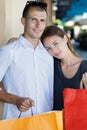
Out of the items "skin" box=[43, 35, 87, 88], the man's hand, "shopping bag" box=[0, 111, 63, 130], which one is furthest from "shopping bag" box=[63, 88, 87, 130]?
"skin" box=[43, 35, 87, 88]

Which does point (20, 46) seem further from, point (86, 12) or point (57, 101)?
point (86, 12)

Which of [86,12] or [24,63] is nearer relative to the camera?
[24,63]

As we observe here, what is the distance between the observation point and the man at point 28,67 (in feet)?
4.81

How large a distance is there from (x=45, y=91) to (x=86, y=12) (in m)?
3.20

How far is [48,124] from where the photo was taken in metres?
1.29

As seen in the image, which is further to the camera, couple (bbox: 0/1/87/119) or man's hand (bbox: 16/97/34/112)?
couple (bbox: 0/1/87/119)

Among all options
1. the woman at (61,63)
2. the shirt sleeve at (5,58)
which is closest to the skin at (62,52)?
the woman at (61,63)

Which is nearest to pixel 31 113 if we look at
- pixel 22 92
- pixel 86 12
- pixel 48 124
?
pixel 22 92

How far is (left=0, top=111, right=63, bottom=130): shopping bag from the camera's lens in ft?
4.10

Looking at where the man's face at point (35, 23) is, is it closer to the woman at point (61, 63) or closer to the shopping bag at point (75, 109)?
the woman at point (61, 63)

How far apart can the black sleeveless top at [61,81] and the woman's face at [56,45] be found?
0.19ft

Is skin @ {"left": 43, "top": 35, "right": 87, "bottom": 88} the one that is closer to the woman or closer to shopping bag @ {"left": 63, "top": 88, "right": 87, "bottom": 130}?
the woman

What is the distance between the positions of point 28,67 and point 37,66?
45mm

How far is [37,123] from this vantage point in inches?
50.2
